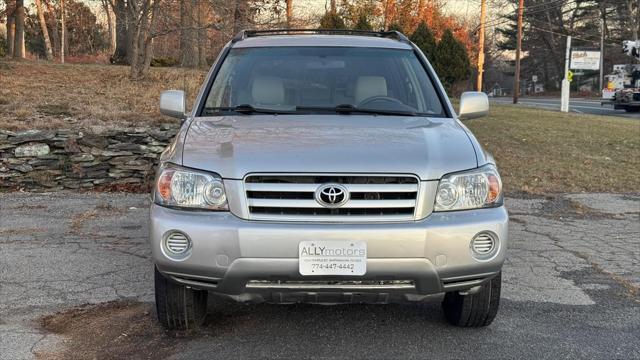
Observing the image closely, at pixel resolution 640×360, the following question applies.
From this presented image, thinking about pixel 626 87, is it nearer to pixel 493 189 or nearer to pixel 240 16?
pixel 240 16

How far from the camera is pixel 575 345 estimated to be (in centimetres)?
358

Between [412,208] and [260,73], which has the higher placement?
[260,73]

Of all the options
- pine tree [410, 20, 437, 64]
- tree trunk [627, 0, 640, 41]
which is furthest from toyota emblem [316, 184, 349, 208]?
tree trunk [627, 0, 640, 41]

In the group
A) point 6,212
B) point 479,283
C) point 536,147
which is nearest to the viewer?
point 479,283

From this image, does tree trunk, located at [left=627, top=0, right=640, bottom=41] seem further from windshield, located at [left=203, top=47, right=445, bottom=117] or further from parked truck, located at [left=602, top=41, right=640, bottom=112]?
windshield, located at [left=203, top=47, right=445, bottom=117]

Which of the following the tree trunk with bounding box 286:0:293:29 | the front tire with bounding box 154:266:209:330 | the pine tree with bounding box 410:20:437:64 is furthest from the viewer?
the pine tree with bounding box 410:20:437:64

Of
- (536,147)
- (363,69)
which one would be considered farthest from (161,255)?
(536,147)

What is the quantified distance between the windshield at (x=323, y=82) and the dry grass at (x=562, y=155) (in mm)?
4631

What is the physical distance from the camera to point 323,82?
14.4ft

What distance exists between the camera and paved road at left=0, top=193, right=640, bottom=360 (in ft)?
11.4

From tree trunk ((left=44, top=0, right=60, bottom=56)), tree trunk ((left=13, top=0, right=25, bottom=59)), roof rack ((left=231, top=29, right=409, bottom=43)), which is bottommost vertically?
roof rack ((left=231, top=29, right=409, bottom=43))

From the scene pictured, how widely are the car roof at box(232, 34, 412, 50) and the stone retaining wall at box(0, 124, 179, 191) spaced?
398 centimetres

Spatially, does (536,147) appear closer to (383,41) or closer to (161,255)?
(383,41)

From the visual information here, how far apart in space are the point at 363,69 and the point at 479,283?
1983 mm
